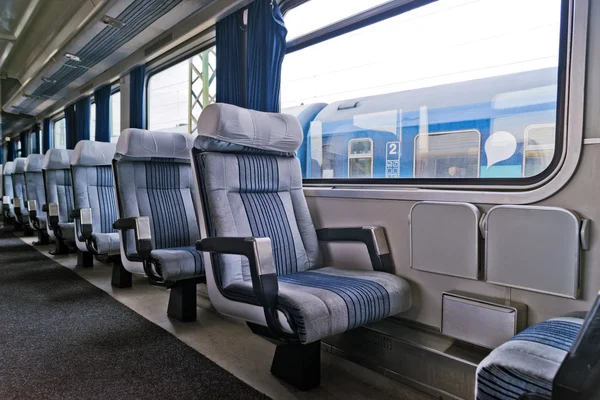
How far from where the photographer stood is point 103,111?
577 centimetres

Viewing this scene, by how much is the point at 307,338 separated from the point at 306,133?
1.78 m

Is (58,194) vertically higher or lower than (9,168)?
lower

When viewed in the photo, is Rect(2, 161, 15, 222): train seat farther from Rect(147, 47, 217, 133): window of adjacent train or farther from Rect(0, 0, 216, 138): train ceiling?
Rect(147, 47, 217, 133): window of adjacent train

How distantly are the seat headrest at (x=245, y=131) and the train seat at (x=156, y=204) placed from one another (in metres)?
0.75

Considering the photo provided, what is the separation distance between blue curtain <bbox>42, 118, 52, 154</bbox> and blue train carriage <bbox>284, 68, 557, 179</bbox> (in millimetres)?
8240

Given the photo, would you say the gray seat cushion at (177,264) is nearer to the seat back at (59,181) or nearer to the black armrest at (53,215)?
the black armrest at (53,215)

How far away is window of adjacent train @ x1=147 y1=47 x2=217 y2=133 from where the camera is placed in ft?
12.4

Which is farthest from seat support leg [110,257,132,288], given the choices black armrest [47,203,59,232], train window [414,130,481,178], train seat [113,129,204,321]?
train window [414,130,481,178]

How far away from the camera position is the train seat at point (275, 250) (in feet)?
4.71

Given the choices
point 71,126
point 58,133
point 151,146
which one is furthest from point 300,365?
point 58,133

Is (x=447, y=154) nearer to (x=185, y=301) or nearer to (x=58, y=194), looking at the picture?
(x=185, y=301)

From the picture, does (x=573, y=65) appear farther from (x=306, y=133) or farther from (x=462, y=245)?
(x=306, y=133)

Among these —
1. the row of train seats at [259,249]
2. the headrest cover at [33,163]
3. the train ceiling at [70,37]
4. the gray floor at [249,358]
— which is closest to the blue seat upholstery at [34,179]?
the headrest cover at [33,163]

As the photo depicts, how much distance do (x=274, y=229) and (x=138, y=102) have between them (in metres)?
3.40
